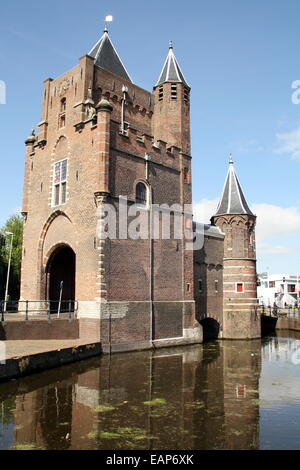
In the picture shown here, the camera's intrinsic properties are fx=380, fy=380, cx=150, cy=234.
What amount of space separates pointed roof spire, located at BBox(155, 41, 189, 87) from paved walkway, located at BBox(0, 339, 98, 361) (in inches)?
727

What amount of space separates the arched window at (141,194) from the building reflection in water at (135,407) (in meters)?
9.30

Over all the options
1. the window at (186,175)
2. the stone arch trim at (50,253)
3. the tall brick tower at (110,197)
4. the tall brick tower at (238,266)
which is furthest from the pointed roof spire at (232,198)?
the stone arch trim at (50,253)

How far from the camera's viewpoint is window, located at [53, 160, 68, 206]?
2288 centimetres

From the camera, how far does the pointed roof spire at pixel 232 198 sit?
30297 mm

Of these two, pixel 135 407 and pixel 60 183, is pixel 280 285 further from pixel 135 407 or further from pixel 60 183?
pixel 135 407

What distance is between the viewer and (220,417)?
9.66m

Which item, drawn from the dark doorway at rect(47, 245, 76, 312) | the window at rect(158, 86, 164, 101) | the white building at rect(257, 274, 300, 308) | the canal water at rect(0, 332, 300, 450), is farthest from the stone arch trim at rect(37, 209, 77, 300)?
the white building at rect(257, 274, 300, 308)

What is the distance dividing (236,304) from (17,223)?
2706 cm

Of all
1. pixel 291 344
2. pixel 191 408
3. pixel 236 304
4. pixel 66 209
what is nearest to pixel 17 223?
pixel 66 209

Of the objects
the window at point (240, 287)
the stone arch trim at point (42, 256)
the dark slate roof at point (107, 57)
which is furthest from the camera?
the window at point (240, 287)

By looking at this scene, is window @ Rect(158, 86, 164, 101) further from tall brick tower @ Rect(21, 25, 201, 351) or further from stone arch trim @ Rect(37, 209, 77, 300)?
stone arch trim @ Rect(37, 209, 77, 300)

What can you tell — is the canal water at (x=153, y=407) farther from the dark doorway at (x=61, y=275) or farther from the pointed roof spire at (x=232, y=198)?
the pointed roof spire at (x=232, y=198)

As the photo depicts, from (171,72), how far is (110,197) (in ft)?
40.0

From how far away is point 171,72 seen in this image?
88.4ft
